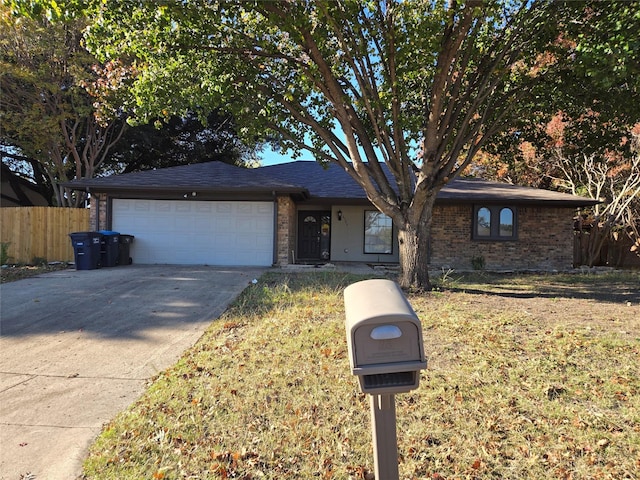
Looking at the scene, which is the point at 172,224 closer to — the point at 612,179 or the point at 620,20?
the point at 620,20

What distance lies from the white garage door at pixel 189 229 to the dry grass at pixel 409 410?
783cm

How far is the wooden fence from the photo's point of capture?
13.3 m

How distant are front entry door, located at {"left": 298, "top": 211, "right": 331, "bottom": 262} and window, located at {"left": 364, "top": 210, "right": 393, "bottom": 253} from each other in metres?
1.48

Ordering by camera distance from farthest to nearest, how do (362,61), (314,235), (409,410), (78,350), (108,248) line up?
1. (314,235)
2. (108,248)
3. (362,61)
4. (78,350)
5. (409,410)

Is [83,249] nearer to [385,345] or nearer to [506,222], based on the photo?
[385,345]

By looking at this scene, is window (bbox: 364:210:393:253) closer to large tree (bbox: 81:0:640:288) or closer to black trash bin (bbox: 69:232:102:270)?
large tree (bbox: 81:0:640:288)

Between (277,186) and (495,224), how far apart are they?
7.65 meters

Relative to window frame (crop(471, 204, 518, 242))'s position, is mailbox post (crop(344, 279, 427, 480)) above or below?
below

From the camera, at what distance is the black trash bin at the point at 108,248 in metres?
11.8

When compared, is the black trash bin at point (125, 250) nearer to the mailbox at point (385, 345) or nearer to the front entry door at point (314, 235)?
the front entry door at point (314, 235)

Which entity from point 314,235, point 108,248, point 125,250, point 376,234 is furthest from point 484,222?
point 108,248

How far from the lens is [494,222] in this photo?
1410cm

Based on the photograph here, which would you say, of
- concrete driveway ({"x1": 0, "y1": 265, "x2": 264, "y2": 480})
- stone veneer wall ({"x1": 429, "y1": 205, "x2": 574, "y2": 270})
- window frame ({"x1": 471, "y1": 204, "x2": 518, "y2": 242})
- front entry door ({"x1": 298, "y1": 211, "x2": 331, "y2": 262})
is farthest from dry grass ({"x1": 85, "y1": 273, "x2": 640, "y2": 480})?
front entry door ({"x1": 298, "y1": 211, "x2": 331, "y2": 262})

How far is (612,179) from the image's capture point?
1558cm
